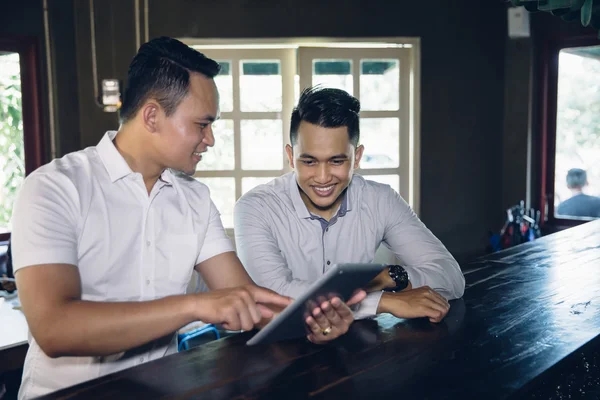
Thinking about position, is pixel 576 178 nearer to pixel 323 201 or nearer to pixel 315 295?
pixel 323 201

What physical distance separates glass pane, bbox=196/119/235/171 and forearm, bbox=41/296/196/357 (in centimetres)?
370

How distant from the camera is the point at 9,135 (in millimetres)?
4699

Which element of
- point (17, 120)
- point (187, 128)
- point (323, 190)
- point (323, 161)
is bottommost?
point (323, 190)

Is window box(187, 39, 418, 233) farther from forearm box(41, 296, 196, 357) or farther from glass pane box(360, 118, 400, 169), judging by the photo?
forearm box(41, 296, 196, 357)

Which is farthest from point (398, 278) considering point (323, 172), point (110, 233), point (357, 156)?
point (110, 233)

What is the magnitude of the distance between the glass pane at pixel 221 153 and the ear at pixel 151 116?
3.30m

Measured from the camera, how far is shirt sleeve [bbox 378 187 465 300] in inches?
79.7

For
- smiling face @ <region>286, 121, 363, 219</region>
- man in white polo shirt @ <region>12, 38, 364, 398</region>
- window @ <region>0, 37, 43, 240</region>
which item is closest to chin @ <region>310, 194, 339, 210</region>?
smiling face @ <region>286, 121, 363, 219</region>

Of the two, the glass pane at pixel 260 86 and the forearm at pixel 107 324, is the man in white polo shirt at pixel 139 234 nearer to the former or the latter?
the forearm at pixel 107 324

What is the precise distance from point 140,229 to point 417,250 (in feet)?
3.61

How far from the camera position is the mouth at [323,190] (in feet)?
7.61

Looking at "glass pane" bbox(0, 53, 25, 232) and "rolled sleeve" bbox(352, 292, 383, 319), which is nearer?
"rolled sleeve" bbox(352, 292, 383, 319)

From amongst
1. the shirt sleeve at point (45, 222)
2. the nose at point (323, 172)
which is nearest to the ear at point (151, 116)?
the shirt sleeve at point (45, 222)

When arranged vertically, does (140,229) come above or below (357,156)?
below
